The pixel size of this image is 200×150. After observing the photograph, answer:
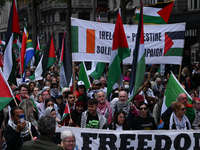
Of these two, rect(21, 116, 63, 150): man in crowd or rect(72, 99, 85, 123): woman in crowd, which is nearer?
rect(21, 116, 63, 150): man in crowd

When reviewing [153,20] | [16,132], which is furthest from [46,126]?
[153,20]

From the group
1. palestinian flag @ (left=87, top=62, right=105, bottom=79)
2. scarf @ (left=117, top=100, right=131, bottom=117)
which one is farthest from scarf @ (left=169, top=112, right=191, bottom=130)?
palestinian flag @ (left=87, top=62, right=105, bottom=79)

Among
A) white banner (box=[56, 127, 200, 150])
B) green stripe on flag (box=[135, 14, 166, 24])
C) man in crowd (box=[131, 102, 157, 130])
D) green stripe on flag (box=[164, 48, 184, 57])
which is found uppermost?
green stripe on flag (box=[135, 14, 166, 24])

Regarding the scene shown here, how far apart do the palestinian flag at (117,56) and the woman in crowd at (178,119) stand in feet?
6.10

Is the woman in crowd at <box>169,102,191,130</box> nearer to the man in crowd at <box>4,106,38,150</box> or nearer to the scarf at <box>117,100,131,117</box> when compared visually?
the scarf at <box>117,100,131,117</box>

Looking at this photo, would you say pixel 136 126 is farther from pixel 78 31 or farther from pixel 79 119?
pixel 78 31

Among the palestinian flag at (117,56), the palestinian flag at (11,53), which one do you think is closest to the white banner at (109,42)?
the palestinian flag at (117,56)

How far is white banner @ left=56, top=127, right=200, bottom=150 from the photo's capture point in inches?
251

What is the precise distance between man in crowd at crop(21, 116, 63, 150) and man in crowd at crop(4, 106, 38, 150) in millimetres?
632

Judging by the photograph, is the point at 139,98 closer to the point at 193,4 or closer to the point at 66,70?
the point at 66,70

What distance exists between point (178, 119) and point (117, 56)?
2332 mm

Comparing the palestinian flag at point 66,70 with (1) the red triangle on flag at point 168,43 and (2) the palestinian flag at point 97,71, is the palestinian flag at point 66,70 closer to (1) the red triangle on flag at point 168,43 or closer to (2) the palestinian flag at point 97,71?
(2) the palestinian flag at point 97,71

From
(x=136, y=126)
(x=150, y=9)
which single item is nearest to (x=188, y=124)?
(x=136, y=126)

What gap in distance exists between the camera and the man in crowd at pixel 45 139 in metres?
Answer: 4.13
